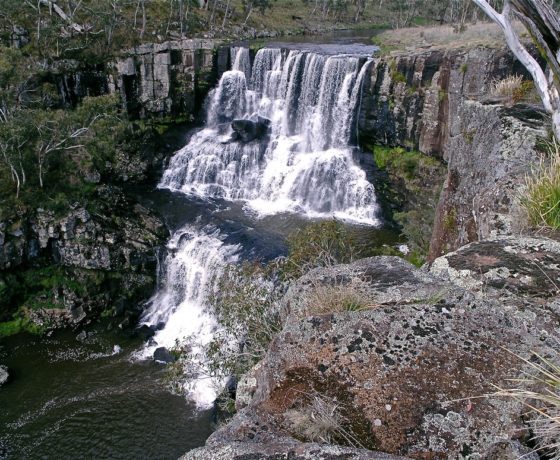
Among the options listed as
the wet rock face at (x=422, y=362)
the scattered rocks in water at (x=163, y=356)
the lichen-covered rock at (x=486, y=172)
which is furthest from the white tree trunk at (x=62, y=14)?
the wet rock face at (x=422, y=362)

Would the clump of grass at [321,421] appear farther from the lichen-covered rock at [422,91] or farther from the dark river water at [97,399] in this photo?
the lichen-covered rock at [422,91]

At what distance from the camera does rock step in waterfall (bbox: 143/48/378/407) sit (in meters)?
26.2

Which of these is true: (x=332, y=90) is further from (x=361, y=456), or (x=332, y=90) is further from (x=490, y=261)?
(x=361, y=456)

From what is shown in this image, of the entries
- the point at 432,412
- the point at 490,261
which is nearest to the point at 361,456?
the point at 432,412

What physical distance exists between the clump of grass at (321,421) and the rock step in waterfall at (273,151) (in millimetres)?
21267

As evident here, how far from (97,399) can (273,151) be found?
63.6 ft

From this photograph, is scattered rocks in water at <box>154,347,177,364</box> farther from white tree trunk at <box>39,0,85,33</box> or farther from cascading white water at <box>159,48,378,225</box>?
white tree trunk at <box>39,0,85,33</box>

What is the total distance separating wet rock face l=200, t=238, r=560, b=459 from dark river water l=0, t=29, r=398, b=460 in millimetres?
14489

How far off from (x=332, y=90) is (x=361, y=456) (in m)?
30.9

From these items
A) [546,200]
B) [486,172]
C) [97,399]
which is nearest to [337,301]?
[546,200]

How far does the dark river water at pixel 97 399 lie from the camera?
17375 mm

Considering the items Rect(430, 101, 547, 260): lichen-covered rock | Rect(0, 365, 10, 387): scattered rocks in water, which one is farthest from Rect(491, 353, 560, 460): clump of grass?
Rect(0, 365, 10, 387): scattered rocks in water

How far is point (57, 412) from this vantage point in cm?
1902

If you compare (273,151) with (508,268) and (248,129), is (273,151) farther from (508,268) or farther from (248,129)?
(508,268)
